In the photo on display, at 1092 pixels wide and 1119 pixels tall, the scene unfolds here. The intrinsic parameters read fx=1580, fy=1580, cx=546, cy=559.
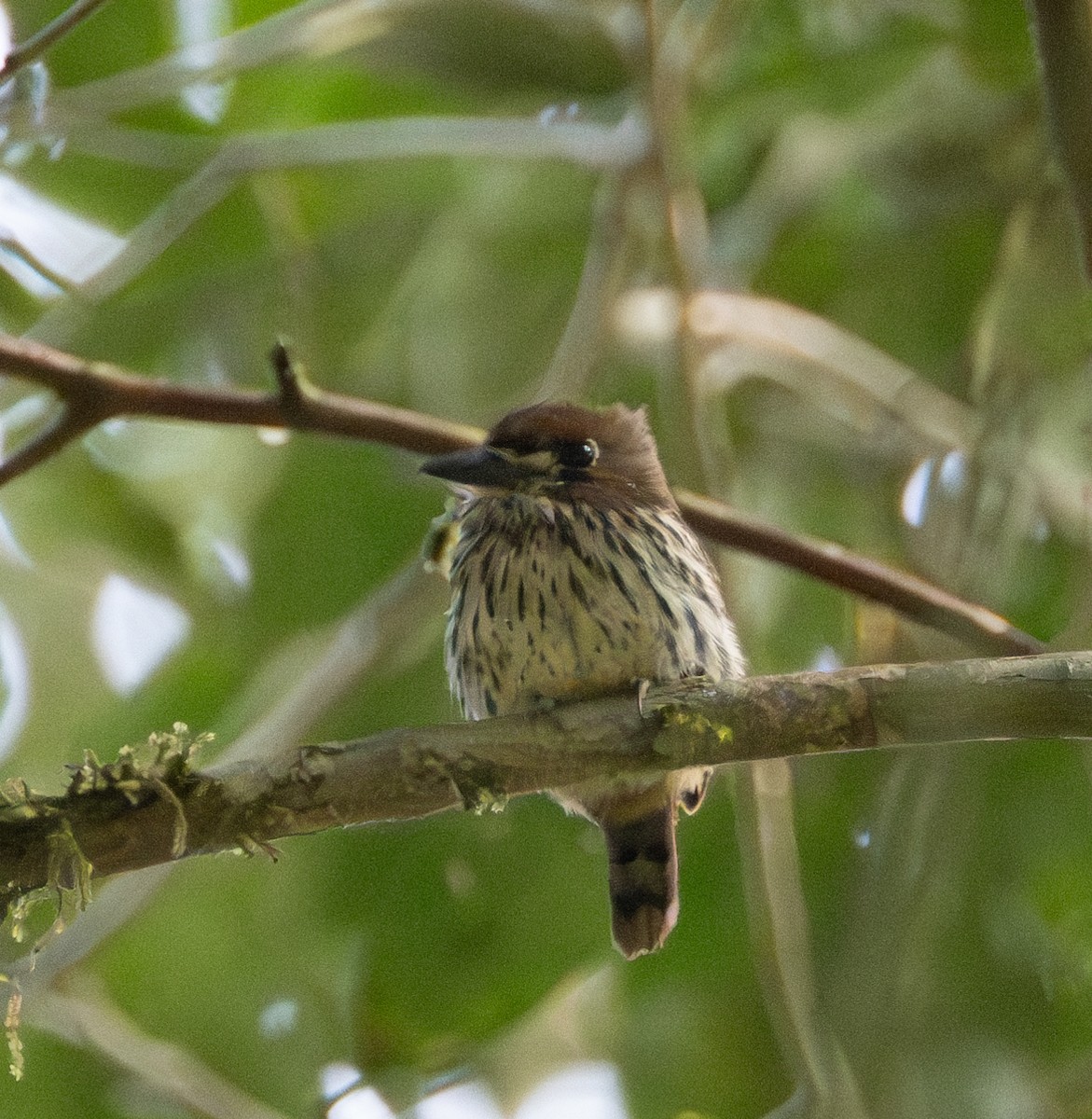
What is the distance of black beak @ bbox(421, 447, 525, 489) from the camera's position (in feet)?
8.87

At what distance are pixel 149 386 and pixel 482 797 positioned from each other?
3.37ft

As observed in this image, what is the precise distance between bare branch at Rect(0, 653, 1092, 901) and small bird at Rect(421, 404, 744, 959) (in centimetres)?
33

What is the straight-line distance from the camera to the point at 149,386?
265cm

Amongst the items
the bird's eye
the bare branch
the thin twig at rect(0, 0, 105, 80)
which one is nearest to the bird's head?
the bird's eye

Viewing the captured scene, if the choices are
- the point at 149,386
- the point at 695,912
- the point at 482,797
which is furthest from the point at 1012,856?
the point at 149,386

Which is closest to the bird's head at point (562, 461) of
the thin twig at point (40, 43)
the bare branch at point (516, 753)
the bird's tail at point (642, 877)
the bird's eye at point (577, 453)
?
the bird's eye at point (577, 453)

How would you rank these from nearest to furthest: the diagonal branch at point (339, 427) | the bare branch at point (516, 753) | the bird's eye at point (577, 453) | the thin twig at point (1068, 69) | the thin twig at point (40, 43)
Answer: the bare branch at point (516, 753), the thin twig at point (1068, 69), the thin twig at point (40, 43), the diagonal branch at point (339, 427), the bird's eye at point (577, 453)

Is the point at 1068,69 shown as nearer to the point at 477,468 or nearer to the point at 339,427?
the point at 477,468

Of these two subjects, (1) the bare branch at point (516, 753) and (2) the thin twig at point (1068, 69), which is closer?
(1) the bare branch at point (516, 753)

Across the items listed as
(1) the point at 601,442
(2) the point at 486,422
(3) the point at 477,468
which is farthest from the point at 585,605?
(2) the point at 486,422

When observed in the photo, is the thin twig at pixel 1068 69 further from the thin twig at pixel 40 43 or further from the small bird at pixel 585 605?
the thin twig at pixel 40 43

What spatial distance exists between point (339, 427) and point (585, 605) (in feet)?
1.74

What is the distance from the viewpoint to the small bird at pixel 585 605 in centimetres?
260

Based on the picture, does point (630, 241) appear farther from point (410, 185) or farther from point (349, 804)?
point (349, 804)
